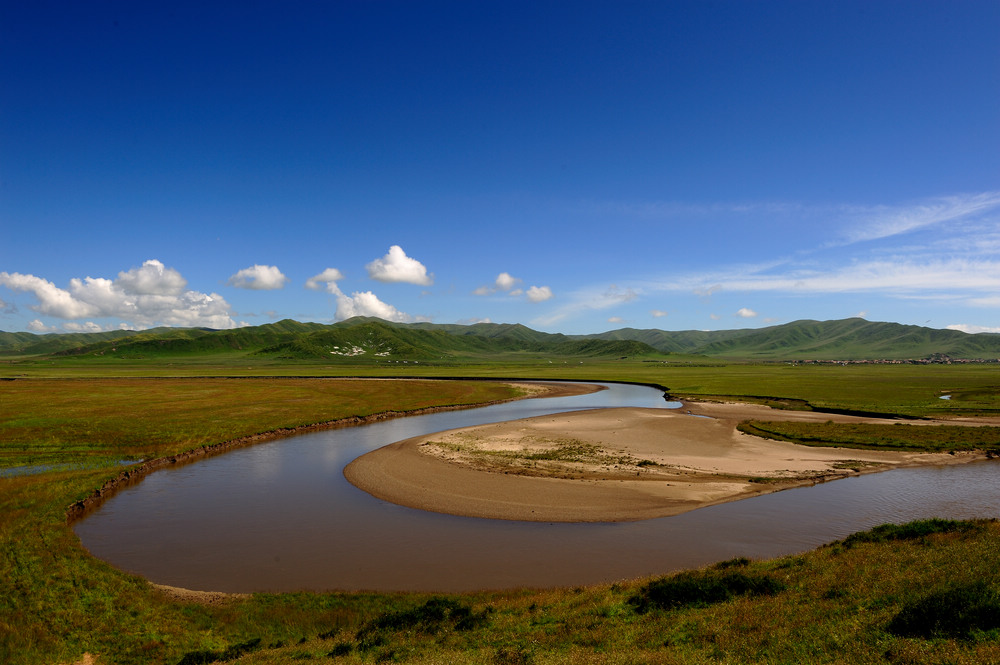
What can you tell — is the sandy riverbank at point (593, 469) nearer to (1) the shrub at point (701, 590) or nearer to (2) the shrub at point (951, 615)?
(1) the shrub at point (701, 590)

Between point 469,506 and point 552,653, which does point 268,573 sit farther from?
point 552,653

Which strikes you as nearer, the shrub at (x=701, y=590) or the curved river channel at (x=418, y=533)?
the shrub at (x=701, y=590)

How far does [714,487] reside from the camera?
3462cm

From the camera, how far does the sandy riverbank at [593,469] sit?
3181cm

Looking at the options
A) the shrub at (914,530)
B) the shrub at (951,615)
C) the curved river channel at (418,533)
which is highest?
the shrub at (951,615)

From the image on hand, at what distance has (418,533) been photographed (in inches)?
1073

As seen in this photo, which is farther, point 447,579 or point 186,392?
point 186,392

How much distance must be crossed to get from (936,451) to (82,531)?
65.8 m

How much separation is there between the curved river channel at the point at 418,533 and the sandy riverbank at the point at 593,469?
1704 mm

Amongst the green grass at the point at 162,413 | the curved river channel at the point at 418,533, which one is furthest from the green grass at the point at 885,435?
the green grass at the point at 162,413

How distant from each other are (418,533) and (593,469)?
18042 mm

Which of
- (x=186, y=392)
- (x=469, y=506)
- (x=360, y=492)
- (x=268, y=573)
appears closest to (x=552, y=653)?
(x=268, y=573)

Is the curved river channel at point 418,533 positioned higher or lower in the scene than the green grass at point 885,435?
lower

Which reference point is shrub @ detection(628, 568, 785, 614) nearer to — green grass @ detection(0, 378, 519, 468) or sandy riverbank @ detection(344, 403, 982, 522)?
sandy riverbank @ detection(344, 403, 982, 522)
